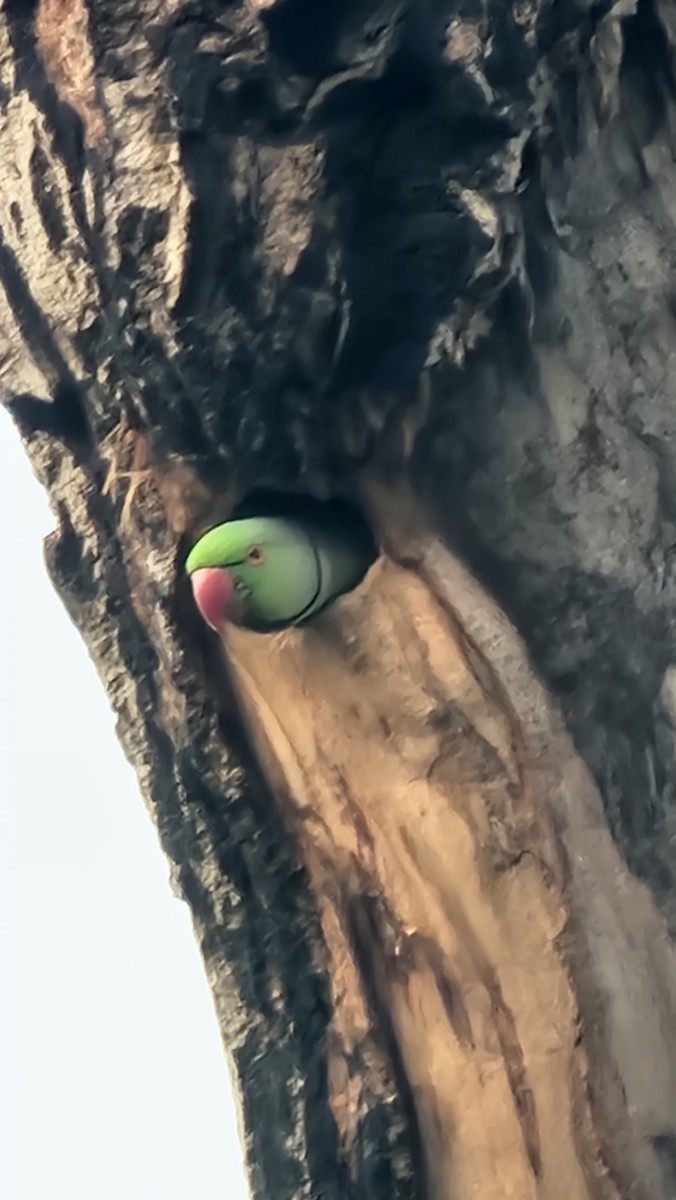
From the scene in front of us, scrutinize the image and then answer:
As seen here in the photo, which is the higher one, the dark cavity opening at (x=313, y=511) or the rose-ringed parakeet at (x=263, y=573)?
the dark cavity opening at (x=313, y=511)

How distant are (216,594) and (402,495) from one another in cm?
16

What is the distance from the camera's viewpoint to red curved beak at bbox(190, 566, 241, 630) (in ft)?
2.73

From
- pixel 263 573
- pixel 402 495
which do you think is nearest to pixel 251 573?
pixel 263 573

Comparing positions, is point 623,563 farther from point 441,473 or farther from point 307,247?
point 307,247

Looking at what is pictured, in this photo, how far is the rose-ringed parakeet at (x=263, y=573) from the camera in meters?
0.84

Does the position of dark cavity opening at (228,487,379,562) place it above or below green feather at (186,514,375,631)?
above

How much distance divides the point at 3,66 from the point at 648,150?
523 millimetres

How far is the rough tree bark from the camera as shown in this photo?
826mm

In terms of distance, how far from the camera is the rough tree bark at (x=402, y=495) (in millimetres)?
826

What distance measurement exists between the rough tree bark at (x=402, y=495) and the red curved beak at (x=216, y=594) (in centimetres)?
6

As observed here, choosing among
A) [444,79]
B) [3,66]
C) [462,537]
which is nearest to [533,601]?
[462,537]

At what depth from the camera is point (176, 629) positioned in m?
0.93

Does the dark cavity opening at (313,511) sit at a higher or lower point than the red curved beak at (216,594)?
higher

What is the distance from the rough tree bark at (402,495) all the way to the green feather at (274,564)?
26 millimetres
